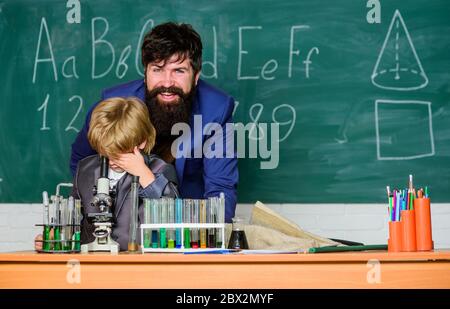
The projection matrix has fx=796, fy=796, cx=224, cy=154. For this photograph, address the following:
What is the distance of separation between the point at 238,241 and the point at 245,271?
0.34 m

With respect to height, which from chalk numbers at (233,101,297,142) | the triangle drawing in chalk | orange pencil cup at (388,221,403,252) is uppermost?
the triangle drawing in chalk

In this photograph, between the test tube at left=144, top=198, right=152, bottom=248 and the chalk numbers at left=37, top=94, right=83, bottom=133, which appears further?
the chalk numbers at left=37, top=94, right=83, bottom=133

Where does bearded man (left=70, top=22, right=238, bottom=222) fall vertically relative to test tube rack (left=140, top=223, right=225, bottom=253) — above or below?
above

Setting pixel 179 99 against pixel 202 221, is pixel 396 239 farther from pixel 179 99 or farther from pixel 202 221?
pixel 179 99

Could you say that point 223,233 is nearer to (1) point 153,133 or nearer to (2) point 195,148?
(1) point 153,133

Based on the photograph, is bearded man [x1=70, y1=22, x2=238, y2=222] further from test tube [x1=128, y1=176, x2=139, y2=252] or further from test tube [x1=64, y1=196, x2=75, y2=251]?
test tube [x1=64, y1=196, x2=75, y2=251]

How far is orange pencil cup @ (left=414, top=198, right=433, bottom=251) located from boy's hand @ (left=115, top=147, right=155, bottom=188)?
89cm

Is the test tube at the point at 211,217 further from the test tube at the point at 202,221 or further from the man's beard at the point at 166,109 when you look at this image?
the man's beard at the point at 166,109

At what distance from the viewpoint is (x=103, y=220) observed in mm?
2316

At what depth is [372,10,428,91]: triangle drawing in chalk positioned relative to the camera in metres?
4.12

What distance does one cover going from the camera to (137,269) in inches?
78.7

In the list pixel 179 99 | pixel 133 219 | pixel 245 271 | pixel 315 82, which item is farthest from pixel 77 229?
pixel 315 82

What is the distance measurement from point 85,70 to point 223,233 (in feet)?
7.49

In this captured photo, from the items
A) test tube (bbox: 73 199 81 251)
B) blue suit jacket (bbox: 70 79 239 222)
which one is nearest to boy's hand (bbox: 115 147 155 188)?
test tube (bbox: 73 199 81 251)
